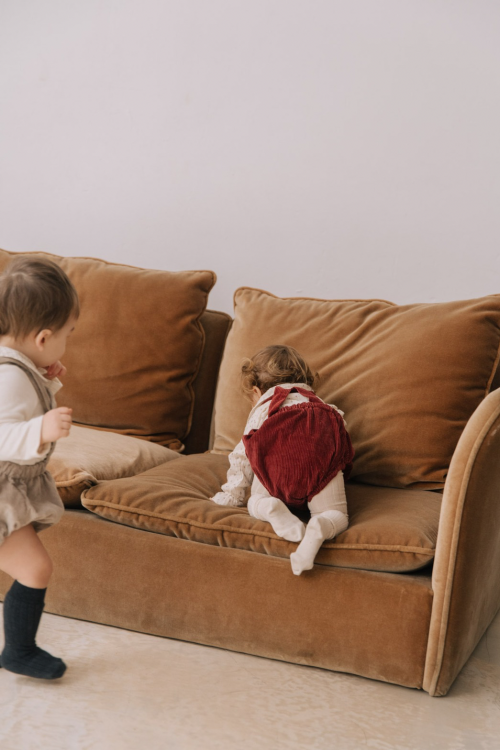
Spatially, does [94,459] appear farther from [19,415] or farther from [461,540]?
[461,540]

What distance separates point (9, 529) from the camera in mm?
1350

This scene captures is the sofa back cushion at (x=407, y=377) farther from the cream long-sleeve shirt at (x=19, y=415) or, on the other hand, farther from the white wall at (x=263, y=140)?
the cream long-sleeve shirt at (x=19, y=415)

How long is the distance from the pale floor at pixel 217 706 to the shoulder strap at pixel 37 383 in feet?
1.92

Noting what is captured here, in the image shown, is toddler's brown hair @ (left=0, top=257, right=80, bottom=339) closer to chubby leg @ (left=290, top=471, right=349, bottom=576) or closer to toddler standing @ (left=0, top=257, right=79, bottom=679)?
toddler standing @ (left=0, top=257, right=79, bottom=679)

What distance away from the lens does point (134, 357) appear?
91.3 inches

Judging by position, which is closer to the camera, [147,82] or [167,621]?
[167,621]

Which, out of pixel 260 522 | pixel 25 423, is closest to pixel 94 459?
pixel 260 522

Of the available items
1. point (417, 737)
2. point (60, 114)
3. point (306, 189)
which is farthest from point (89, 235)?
point (417, 737)

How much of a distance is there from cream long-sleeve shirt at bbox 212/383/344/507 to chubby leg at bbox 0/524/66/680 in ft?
1.73

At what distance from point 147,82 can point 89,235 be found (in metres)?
0.66

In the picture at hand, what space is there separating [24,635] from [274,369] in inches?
36.9

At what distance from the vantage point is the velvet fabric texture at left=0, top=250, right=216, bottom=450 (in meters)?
2.32

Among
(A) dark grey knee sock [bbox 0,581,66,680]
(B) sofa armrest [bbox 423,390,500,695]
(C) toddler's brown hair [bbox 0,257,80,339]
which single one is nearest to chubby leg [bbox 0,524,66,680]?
(A) dark grey knee sock [bbox 0,581,66,680]

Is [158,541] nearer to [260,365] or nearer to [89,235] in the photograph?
[260,365]
